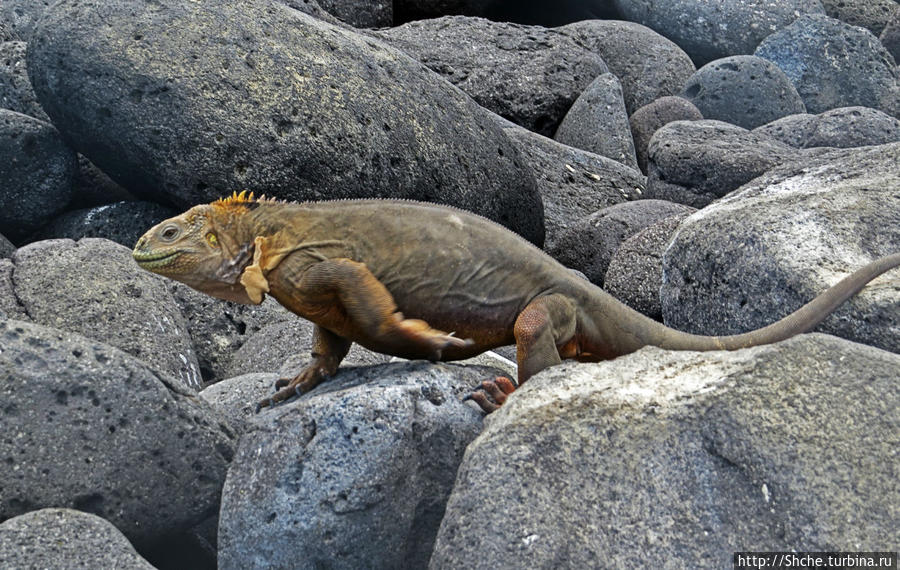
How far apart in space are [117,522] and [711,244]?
8.43ft

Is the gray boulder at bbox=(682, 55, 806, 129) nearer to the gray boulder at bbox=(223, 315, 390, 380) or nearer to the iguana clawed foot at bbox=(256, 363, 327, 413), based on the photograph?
the gray boulder at bbox=(223, 315, 390, 380)

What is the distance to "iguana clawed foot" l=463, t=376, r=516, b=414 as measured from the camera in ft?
12.7

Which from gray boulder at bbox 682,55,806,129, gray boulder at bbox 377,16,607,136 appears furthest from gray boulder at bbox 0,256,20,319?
gray boulder at bbox 682,55,806,129

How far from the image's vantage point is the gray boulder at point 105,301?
5.95 meters

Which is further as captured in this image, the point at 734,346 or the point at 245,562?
the point at 734,346

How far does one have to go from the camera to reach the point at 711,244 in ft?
15.8

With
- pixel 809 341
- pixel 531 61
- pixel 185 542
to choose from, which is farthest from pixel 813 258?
pixel 531 61

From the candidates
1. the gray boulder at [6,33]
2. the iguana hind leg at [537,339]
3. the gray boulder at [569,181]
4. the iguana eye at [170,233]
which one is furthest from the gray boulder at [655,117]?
the iguana eye at [170,233]

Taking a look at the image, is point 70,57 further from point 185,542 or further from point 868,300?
point 868,300

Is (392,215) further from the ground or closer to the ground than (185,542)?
further from the ground

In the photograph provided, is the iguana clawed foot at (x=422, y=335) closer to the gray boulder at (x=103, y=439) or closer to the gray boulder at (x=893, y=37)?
the gray boulder at (x=103, y=439)

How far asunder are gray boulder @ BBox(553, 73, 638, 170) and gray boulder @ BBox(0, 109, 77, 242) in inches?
192

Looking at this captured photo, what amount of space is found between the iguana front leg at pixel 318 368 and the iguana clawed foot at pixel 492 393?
0.64 m

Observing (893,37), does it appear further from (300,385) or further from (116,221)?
(300,385)
